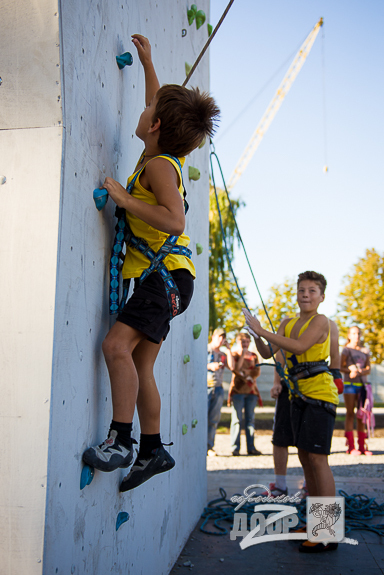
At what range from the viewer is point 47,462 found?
1.47 m

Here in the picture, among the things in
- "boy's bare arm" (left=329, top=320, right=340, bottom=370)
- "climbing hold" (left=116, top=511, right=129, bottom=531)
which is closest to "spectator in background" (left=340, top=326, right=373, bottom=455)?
"boy's bare arm" (left=329, top=320, right=340, bottom=370)

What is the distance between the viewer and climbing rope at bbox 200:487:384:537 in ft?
12.6

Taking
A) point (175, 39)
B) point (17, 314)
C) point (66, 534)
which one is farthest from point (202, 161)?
point (66, 534)

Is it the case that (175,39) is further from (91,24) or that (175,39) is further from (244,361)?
(244,361)

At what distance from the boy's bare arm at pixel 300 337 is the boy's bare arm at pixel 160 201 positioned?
164cm

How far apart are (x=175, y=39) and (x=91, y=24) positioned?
168cm

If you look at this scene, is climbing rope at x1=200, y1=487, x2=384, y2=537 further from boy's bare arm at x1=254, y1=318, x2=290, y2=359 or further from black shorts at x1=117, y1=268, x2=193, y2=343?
black shorts at x1=117, y1=268, x2=193, y2=343

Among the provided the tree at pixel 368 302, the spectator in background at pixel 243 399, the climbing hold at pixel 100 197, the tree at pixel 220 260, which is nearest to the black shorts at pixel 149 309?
the climbing hold at pixel 100 197

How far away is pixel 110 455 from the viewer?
A: 5.78 feet

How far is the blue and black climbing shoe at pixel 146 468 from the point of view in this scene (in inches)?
81.0

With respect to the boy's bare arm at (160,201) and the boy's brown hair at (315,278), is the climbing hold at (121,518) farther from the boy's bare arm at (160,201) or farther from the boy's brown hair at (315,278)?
the boy's brown hair at (315,278)

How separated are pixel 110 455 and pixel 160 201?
97 cm

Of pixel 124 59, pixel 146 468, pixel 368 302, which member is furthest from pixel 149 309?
pixel 368 302

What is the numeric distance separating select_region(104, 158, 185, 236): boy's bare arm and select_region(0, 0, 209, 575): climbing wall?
4.7 inches
